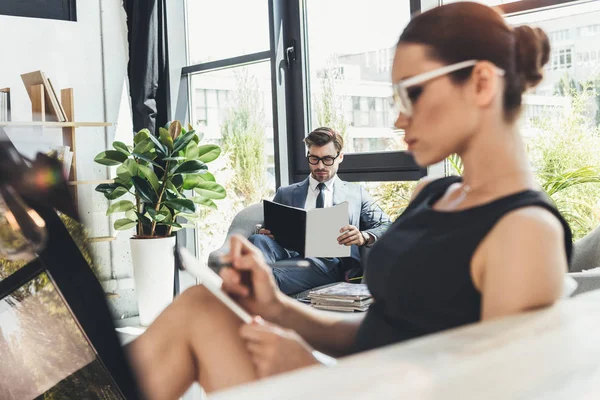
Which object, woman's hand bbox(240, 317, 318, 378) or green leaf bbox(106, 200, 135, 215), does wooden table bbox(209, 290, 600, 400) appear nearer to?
woman's hand bbox(240, 317, 318, 378)

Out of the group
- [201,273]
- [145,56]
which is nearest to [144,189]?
[145,56]

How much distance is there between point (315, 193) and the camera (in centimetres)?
412

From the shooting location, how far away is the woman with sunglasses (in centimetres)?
92

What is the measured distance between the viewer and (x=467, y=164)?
1.05 m

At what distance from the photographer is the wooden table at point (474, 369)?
0.50 meters

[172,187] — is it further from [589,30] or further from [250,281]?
[250,281]

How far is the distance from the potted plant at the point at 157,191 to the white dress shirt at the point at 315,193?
1.22 metres

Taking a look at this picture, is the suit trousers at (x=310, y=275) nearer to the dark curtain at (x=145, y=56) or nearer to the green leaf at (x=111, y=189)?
the green leaf at (x=111, y=189)

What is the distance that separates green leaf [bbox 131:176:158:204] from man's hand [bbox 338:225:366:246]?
1960 mm

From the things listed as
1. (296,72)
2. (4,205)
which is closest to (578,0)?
(296,72)

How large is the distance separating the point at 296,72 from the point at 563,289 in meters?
4.19

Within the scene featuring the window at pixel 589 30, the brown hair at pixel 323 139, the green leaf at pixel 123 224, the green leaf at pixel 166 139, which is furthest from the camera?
the green leaf at pixel 123 224

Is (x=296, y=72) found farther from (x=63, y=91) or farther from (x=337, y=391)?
(x=337, y=391)

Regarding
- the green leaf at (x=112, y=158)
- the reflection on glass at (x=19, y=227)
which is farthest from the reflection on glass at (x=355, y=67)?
the reflection on glass at (x=19, y=227)
